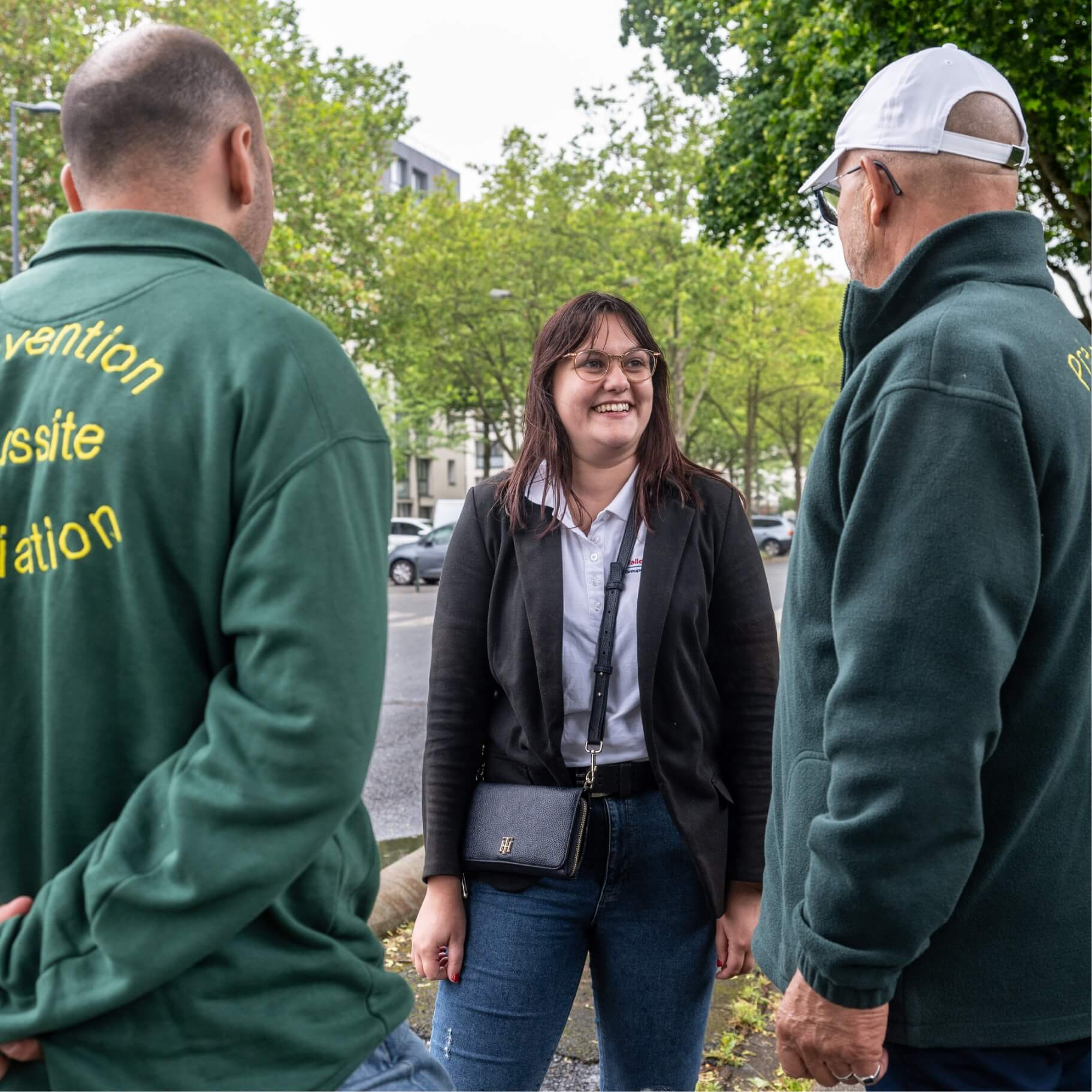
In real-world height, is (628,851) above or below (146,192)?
below

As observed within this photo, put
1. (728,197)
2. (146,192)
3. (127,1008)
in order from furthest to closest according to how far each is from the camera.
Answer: (728,197)
(146,192)
(127,1008)

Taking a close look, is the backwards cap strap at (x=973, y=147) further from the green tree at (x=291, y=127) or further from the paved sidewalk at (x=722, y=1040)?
the green tree at (x=291, y=127)

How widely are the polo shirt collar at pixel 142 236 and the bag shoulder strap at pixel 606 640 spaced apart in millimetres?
1300

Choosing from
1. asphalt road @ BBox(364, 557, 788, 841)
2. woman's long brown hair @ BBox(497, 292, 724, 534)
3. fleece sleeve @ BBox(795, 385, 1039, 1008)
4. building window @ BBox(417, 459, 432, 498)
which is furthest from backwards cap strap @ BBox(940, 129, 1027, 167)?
building window @ BBox(417, 459, 432, 498)

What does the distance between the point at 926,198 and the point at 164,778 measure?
1.39m

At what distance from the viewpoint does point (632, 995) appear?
8.23 ft

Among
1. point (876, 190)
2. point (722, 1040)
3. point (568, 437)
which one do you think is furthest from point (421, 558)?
point (876, 190)

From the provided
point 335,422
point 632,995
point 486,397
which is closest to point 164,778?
point 335,422

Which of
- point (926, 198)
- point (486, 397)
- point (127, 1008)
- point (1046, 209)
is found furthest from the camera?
point (486, 397)

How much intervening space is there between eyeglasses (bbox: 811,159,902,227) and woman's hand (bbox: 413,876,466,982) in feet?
5.11

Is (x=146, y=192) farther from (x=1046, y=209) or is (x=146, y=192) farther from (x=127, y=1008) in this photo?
(x=1046, y=209)

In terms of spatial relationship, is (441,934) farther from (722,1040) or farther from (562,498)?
(722,1040)

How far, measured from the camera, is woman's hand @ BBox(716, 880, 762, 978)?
2541 mm

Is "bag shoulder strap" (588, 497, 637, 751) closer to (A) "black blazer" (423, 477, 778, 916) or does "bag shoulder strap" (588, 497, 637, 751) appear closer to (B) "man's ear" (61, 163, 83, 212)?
(A) "black blazer" (423, 477, 778, 916)
